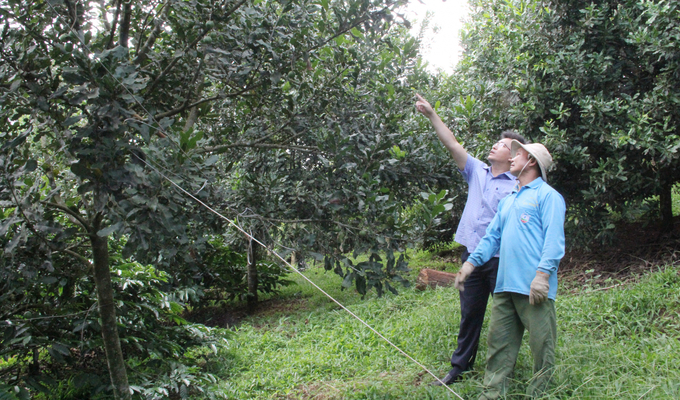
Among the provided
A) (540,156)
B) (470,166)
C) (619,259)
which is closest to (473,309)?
(470,166)

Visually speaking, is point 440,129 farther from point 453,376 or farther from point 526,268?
point 453,376

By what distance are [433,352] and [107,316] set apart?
2603mm

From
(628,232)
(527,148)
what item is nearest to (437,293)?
(628,232)

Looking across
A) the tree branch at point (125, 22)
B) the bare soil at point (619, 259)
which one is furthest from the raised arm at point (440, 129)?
the bare soil at point (619, 259)

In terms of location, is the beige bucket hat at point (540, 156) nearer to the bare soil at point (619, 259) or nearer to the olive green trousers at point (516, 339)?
the olive green trousers at point (516, 339)

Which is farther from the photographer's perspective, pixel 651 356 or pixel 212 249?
pixel 212 249

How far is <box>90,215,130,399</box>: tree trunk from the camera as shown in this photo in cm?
273

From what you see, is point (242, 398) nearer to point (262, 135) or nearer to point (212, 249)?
point (262, 135)

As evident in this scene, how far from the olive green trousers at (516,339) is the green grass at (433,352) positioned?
14 centimetres

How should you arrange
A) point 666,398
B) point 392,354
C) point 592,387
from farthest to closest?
point 392,354, point 592,387, point 666,398

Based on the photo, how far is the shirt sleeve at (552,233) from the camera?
2477mm

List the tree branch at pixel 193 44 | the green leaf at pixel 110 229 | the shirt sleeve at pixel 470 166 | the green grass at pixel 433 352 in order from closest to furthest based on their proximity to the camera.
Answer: the green leaf at pixel 110 229, the tree branch at pixel 193 44, the green grass at pixel 433 352, the shirt sleeve at pixel 470 166

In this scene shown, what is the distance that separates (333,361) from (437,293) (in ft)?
6.85

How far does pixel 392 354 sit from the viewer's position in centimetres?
414
